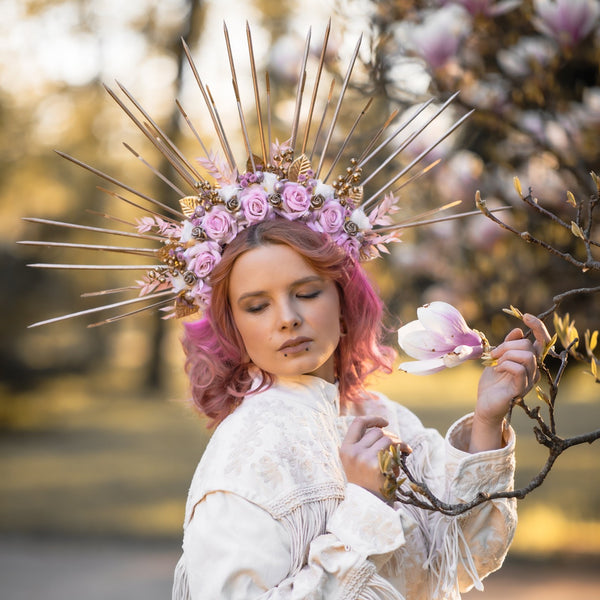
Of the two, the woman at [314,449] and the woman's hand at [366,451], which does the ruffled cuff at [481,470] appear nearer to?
the woman at [314,449]

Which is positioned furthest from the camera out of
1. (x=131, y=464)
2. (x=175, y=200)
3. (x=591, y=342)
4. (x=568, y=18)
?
(x=175, y=200)

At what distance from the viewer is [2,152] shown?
422 inches

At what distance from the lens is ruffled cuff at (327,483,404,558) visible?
4.96 feet

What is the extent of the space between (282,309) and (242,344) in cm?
19

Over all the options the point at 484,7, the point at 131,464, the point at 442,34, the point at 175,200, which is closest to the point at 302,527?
the point at 442,34

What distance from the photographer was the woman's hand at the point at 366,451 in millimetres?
1531

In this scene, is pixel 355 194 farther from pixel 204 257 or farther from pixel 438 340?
pixel 438 340

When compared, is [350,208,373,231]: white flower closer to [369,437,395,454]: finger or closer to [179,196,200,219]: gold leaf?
[179,196,200,219]: gold leaf

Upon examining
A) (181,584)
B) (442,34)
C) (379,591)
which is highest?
(442,34)

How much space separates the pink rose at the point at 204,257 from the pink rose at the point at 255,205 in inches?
3.8

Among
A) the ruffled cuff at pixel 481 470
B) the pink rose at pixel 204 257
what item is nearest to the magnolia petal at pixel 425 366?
the ruffled cuff at pixel 481 470

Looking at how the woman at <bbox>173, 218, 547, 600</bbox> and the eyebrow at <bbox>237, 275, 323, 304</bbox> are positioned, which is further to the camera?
the eyebrow at <bbox>237, 275, 323, 304</bbox>

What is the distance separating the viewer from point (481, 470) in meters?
1.64

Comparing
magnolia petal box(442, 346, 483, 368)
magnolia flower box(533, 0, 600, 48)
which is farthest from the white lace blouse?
magnolia flower box(533, 0, 600, 48)
